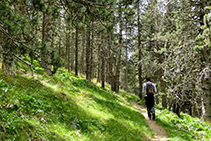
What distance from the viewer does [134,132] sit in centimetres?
652

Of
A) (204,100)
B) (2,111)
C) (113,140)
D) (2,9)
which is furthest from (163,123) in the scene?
(2,9)

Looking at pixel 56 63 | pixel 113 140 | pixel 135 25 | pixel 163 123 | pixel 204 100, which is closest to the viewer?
pixel 56 63

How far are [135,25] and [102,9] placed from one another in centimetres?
1578

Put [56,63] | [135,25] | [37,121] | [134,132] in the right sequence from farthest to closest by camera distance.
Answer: [135,25]
[134,132]
[56,63]
[37,121]

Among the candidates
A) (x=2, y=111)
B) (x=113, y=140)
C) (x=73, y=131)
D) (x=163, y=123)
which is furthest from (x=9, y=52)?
(x=163, y=123)

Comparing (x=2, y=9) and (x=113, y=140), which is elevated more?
(x=2, y=9)

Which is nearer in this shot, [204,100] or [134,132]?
[134,132]

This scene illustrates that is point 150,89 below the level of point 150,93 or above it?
above

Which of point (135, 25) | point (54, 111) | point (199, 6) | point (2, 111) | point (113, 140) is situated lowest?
point (113, 140)

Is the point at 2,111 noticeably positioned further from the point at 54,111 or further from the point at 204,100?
the point at 204,100

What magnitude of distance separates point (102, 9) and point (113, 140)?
4316 millimetres

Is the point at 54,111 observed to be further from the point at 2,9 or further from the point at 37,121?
→ the point at 2,9

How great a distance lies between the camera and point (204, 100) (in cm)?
788

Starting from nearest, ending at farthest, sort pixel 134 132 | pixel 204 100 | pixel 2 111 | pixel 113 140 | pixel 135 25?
pixel 2 111, pixel 113 140, pixel 134 132, pixel 204 100, pixel 135 25
